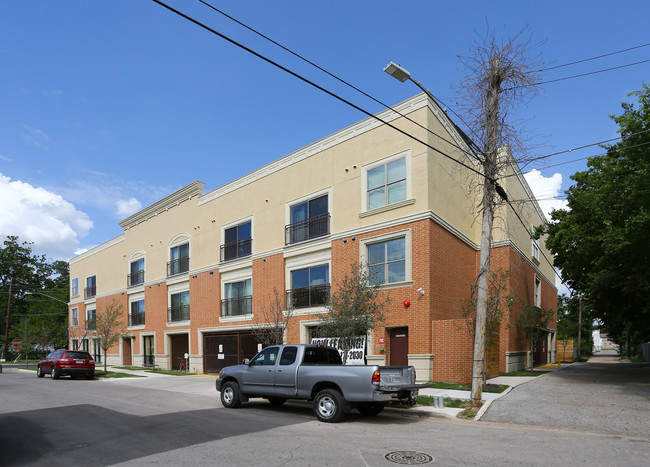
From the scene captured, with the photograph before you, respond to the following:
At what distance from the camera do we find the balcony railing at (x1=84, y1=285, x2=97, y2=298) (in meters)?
44.4

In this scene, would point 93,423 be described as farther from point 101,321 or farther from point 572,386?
point 101,321

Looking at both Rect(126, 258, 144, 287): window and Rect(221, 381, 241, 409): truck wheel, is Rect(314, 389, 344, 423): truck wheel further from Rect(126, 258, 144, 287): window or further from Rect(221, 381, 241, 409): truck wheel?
Rect(126, 258, 144, 287): window

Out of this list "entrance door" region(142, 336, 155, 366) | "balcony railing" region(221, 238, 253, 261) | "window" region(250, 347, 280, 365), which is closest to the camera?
"window" region(250, 347, 280, 365)

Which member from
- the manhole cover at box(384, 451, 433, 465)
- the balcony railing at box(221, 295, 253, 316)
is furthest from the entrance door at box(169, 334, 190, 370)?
the manhole cover at box(384, 451, 433, 465)

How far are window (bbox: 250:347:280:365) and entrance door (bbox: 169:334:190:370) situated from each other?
20.1 metres

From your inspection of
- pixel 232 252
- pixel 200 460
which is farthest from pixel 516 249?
pixel 200 460

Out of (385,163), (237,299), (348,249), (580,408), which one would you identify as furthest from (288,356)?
(237,299)

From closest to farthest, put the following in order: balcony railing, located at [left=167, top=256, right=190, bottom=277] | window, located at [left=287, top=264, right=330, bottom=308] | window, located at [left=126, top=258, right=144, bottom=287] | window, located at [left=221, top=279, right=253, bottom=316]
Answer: window, located at [left=287, top=264, right=330, bottom=308], window, located at [left=221, top=279, right=253, bottom=316], balcony railing, located at [left=167, top=256, right=190, bottom=277], window, located at [left=126, top=258, right=144, bottom=287]

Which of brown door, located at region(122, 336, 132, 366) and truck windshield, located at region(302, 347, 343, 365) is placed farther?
brown door, located at region(122, 336, 132, 366)

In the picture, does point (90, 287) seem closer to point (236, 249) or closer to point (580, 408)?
point (236, 249)

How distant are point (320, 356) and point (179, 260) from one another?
21.7 m

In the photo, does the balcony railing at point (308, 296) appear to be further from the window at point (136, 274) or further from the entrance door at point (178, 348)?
the window at point (136, 274)

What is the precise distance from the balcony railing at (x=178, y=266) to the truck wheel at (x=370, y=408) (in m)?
21.5

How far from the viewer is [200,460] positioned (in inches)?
294
